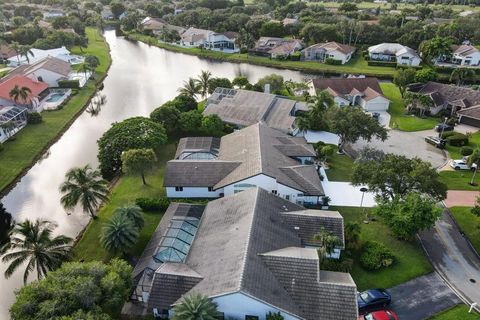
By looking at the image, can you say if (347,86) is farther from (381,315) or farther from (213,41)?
(213,41)

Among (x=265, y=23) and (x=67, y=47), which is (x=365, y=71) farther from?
(x=67, y=47)

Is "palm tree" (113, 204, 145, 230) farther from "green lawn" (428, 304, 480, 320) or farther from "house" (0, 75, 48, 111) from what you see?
"house" (0, 75, 48, 111)

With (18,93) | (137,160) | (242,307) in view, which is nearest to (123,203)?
(137,160)

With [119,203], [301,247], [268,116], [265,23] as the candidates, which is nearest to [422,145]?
[268,116]

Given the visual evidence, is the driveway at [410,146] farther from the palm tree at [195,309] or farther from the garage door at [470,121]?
the palm tree at [195,309]

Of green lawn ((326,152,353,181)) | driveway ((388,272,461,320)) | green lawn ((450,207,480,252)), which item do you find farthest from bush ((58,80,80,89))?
green lawn ((450,207,480,252))

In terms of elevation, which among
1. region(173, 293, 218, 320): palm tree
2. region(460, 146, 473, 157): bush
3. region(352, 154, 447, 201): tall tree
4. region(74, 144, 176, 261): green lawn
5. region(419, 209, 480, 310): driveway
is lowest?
region(74, 144, 176, 261): green lawn
